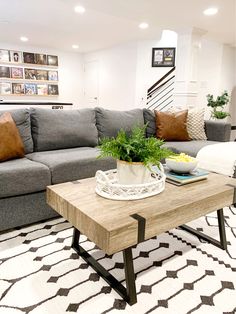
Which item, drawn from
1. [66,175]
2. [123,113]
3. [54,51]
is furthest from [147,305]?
[54,51]

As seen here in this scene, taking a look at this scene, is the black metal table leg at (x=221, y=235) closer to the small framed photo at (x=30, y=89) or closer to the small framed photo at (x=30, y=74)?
the small framed photo at (x=30, y=89)

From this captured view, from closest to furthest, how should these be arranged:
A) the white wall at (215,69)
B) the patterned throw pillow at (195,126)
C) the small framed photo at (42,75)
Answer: the patterned throw pillow at (195,126)
the white wall at (215,69)
the small framed photo at (42,75)

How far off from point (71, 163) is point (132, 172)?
33.8 inches

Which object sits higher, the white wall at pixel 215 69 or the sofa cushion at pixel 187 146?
the white wall at pixel 215 69

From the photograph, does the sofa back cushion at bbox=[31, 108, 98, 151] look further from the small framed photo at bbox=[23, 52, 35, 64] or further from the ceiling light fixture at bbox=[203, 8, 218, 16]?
the small framed photo at bbox=[23, 52, 35, 64]

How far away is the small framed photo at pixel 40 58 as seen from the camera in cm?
749

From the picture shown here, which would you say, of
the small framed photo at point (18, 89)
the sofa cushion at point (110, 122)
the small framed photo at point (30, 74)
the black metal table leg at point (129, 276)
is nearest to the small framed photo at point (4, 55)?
the small framed photo at point (30, 74)

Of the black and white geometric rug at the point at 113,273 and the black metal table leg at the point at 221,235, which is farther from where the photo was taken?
the black metal table leg at the point at 221,235

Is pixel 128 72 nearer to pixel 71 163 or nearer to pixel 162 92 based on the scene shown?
pixel 162 92

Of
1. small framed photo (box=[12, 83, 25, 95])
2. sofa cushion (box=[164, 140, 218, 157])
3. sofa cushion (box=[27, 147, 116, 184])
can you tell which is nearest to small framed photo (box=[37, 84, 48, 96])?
small framed photo (box=[12, 83, 25, 95])

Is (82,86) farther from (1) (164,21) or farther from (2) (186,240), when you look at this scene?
(2) (186,240)

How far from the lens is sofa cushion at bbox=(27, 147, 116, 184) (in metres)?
2.08

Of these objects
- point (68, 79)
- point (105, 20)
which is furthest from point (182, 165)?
point (68, 79)

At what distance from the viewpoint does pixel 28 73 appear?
744cm
